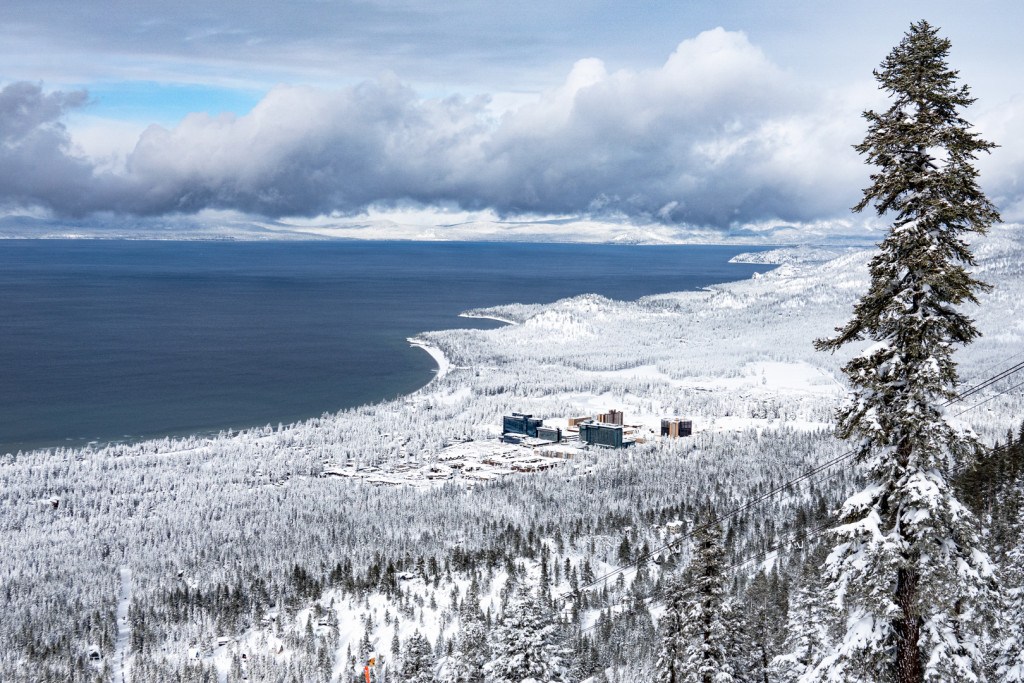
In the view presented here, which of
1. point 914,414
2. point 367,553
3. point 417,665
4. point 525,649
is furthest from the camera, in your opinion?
point 367,553

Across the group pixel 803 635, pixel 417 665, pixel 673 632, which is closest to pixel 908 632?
pixel 673 632

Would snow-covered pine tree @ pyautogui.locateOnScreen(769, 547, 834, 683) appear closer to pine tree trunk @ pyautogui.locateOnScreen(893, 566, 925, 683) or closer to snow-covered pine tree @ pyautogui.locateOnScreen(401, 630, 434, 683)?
pine tree trunk @ pyautogui.locateOnScreen(893, 566, 925, 683)

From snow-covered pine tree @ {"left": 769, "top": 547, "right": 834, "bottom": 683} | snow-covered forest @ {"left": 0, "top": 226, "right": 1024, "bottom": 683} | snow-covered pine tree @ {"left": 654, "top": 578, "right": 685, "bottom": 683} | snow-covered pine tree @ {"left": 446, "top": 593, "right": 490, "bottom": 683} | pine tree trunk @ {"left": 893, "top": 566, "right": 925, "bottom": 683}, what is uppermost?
pine tree trunk @ {"left": 893, "top": 566, "right": 925, "bottom": 683}

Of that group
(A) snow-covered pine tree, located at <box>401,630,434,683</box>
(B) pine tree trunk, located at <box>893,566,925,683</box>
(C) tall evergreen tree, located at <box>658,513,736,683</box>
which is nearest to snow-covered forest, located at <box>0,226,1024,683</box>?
(A) snow-covered pine tree, located at <box>401,630,434,683</box>

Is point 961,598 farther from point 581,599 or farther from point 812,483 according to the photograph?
point 812,483

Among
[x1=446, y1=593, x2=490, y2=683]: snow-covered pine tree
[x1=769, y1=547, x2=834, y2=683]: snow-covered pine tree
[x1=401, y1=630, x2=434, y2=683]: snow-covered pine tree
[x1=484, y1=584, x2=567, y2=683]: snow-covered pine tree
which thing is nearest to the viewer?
[x1=484, y1=584, x2=567, y2=683]: snow-covered pine tree

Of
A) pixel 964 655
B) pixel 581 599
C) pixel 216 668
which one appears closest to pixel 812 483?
pixel 581 599

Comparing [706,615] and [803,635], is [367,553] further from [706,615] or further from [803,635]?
[706,615]

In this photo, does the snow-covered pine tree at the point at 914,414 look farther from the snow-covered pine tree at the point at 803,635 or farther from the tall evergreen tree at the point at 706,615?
the snow-covered pine tree at the point at 803,635
